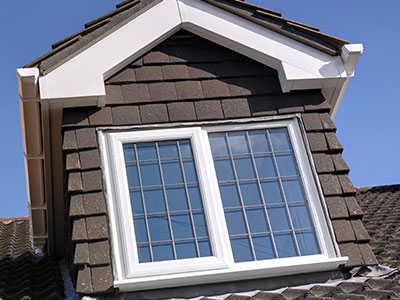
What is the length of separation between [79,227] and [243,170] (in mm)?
1358

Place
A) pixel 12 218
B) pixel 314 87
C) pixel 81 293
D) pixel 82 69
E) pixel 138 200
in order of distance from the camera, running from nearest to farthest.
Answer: pixel 81 293
pixel 138 200
pixel 82 69
pixel 314 87
pixel 12 218

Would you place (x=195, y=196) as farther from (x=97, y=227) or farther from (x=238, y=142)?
(x=97, y=227)

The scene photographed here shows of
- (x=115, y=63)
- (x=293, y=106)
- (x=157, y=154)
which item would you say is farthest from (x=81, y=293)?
(x=293, y=106)

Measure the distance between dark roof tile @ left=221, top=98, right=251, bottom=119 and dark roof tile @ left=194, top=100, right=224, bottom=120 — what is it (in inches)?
1.8

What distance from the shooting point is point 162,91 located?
5.04 m

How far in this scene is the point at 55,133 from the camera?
5047 mm

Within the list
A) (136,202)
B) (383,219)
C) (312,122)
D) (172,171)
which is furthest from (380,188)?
(136,202)

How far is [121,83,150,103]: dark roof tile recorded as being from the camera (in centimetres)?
496

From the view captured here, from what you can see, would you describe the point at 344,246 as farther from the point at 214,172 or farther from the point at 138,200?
the point at 138,200

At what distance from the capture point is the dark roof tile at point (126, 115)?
484 centimetres

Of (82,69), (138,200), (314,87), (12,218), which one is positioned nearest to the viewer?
(138,200)

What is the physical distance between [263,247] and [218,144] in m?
0.93

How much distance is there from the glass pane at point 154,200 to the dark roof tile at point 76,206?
0.48 meters

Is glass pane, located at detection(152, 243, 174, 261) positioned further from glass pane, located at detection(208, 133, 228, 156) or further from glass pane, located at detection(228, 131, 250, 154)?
glass pane, located at detection(228, 131, 250, 154)
